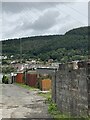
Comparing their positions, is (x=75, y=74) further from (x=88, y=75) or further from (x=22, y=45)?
(x=22, y=45)

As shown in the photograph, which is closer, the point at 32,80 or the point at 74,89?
the point at 74,89

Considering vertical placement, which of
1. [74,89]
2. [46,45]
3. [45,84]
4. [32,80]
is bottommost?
[45,84]

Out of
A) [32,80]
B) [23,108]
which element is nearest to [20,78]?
[32,80]

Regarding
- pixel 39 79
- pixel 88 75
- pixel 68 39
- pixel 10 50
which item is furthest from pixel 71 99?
pixel 10 50

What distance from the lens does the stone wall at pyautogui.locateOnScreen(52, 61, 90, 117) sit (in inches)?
404

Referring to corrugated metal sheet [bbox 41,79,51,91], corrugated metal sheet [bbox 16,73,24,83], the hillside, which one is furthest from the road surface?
the hillside

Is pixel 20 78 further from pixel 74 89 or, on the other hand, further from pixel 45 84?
pixel 74 89

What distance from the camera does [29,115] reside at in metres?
15.0

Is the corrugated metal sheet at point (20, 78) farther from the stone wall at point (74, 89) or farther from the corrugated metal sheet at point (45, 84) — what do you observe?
the stone wall at point (74, 89)

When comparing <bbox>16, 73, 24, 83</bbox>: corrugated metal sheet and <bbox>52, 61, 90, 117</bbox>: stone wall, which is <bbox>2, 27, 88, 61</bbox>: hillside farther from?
<bbox>52, 61, 90, 117</bbox>: stone wall

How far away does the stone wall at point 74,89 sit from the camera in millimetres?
10252

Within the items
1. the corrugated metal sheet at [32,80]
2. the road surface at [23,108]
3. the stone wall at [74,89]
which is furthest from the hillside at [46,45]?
the stone wall at [74,89]

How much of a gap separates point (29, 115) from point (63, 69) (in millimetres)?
2625

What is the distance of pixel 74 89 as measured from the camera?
12.1m
